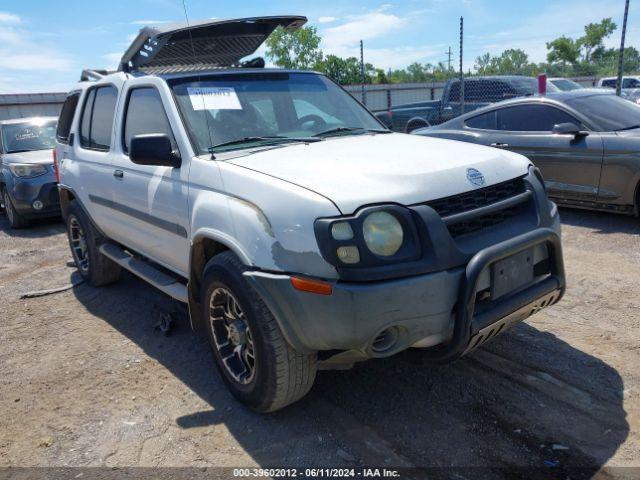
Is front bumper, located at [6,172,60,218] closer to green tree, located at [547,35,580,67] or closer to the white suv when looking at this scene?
the white suv

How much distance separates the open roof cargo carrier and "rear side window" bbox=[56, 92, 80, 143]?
1255 millimetres

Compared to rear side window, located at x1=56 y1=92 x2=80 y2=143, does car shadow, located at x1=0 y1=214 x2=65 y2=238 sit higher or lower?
lower

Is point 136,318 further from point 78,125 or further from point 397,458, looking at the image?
point 397,458

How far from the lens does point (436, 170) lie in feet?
8.79

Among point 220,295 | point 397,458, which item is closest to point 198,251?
point 220,295

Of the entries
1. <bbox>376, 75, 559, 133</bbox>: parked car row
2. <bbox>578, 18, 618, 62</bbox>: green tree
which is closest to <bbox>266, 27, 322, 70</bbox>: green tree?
<bbox>376, 75, 559, 133</bbox>: parked car row

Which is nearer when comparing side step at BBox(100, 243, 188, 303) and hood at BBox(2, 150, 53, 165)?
side step at BBox(100, 243, 188, 303)

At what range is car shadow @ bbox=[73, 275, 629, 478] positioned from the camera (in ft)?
8.44

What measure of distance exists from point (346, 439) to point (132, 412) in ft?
4.33

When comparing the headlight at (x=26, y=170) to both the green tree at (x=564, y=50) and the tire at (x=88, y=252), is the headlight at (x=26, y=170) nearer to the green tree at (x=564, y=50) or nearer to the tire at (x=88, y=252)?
the tire at (x=88, y=252)

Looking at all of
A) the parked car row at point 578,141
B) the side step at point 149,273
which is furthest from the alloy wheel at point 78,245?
the parked car row at point 578,141

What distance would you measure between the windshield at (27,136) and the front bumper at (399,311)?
831 cm

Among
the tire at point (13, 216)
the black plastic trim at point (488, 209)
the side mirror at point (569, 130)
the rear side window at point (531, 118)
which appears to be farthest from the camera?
the tire at point (13, 216)

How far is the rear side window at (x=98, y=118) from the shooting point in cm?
446
